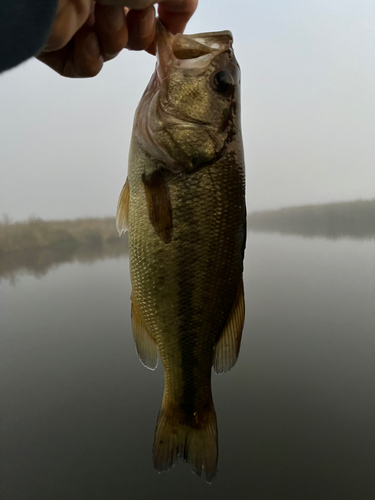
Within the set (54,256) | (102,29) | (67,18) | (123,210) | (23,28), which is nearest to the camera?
(23,28)

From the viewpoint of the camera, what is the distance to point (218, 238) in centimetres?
62

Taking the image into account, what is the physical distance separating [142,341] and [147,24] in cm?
65

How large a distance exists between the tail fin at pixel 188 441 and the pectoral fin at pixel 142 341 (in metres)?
0.15

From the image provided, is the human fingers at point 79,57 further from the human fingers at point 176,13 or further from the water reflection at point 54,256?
the water reflection at point 54,256

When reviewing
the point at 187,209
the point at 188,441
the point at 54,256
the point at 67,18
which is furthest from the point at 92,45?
the point at 54,256

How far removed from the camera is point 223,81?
639 mm

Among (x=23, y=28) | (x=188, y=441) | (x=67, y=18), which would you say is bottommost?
(x=188, y=441)

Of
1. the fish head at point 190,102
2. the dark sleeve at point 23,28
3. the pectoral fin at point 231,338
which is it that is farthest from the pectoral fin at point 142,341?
the dark sleeve at point 23,28

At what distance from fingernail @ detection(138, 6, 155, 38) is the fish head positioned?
1.1 inches

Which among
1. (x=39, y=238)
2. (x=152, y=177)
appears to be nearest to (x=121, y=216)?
(x=152, y=177)

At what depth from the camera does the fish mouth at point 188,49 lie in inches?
23.9

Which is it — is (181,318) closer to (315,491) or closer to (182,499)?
(182,499)

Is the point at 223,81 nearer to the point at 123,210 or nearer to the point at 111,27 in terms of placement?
the point at 111,27

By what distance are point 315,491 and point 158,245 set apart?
74.0 inches
